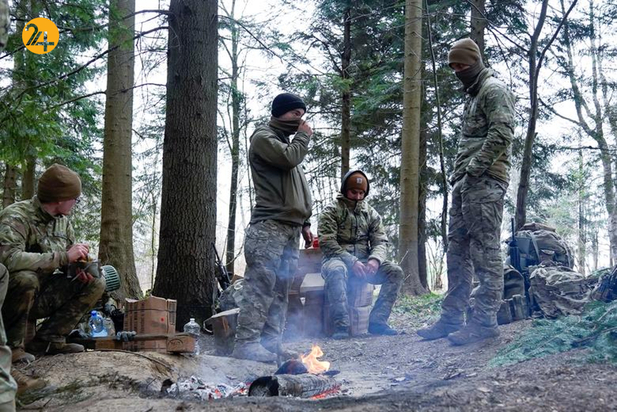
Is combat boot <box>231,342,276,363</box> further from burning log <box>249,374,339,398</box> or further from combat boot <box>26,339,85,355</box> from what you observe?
combat boot <box>26,339,85,355</box>

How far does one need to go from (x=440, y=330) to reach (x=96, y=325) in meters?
3.25

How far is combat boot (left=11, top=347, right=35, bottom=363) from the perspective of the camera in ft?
12.4

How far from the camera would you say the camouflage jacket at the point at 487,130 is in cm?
476

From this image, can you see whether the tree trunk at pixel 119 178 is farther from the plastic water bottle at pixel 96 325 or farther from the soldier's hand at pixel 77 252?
the soldier's hand at pixel 77 252

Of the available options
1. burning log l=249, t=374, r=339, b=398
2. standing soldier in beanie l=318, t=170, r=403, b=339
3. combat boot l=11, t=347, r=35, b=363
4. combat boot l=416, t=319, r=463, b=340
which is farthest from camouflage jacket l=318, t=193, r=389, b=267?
combat boot l=11, t=347, r=35, b=363

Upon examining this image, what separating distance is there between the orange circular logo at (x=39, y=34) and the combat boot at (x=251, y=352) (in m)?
5.13

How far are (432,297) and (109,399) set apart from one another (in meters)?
7.85

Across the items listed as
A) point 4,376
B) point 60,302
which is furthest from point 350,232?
point 4,376

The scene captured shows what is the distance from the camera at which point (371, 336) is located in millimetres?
6562

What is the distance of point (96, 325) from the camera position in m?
5.06

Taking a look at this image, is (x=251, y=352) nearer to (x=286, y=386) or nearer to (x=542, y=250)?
(x=286, y=386)

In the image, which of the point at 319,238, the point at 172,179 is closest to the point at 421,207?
the point at 319,238

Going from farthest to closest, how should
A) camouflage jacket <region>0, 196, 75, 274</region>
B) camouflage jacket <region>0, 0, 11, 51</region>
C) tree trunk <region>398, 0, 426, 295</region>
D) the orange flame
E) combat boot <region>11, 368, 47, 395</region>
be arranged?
tree trunk <region>398, 0, 426, 295</region> → the orange flame → camouflage jacket <region>0, 196, 75, 274</region> → combat boot <region>11, 368, 47, 395</region> → camouflage jacket <region>0, 0, 11, 51</region>

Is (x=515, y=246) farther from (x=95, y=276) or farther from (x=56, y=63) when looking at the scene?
(x=56, y=63)
